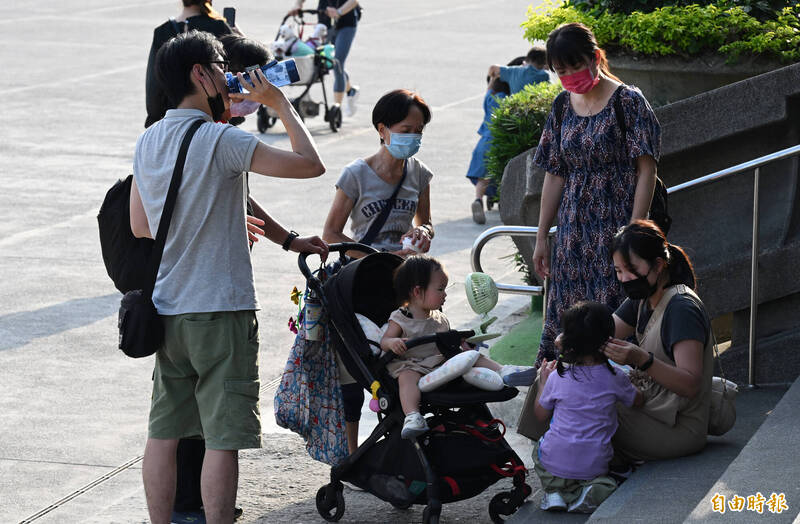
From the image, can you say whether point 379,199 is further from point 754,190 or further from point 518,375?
point 754,190

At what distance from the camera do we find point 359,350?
5043 millimetres

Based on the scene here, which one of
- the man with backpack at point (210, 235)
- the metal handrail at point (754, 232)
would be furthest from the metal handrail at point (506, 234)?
the man with backpack at point (210, 235)

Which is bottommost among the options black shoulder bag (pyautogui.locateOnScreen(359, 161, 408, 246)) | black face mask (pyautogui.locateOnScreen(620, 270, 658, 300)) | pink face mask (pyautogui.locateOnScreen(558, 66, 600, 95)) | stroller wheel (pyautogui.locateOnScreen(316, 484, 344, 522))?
stroller wheel (pyautogui.locateOnScreen(316, 484, 344, 522))

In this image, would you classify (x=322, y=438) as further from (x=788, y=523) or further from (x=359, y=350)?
(x=788, y=523)

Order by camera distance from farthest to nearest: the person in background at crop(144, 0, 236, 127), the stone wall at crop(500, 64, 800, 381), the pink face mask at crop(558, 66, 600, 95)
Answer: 1. the person in background at crop(144, 0, 236, 127)
2. the stone wall at crop(500, 64, 800, 381)
3. the pink face mask at crop(558, 66, 600, 95)

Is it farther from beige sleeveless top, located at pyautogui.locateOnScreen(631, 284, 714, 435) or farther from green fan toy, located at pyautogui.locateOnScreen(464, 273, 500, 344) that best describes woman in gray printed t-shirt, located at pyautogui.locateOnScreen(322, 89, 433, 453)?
beige sleeveless top, located at pyautogui.locateOnScreen(631, 284, 714, 435)

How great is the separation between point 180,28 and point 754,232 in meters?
3.51

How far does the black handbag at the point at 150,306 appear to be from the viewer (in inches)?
174

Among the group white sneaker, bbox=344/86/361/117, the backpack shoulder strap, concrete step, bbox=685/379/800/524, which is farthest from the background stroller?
concrete step, bbox=685/379/800/524

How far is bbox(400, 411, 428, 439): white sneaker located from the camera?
4840 mm

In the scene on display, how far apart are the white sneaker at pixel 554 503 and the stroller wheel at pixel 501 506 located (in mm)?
136

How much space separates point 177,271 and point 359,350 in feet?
2.93

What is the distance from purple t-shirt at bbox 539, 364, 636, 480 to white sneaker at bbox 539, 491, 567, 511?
0.08 m

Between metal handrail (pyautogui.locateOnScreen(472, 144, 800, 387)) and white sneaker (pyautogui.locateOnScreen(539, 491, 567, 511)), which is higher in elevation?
metal handrail (pyautogui.locateOnScreen(472, 144, 800, 387))
